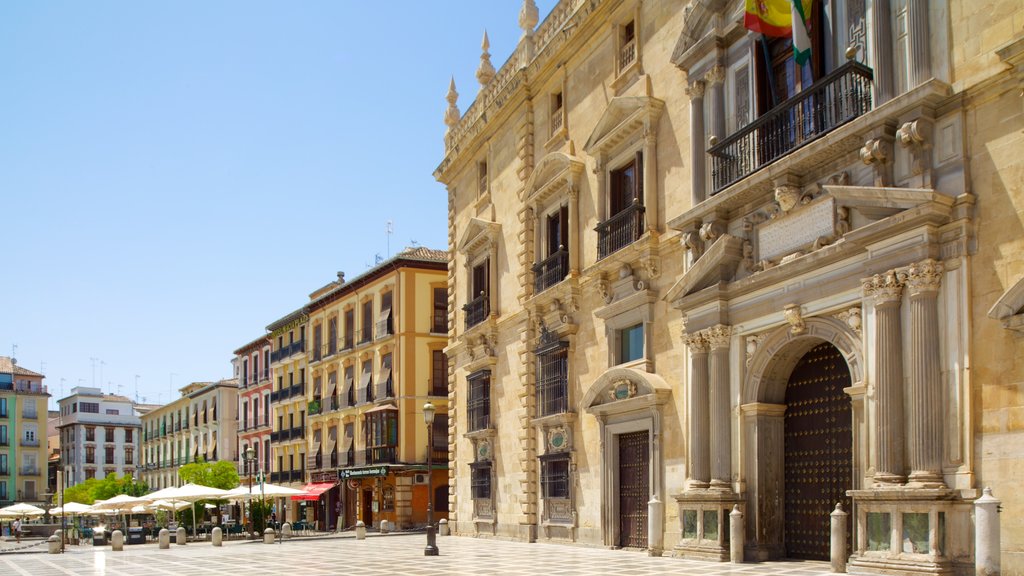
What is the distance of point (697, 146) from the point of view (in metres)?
18.8

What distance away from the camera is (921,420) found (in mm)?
13094

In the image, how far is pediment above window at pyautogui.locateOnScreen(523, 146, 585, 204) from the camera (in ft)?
77.7

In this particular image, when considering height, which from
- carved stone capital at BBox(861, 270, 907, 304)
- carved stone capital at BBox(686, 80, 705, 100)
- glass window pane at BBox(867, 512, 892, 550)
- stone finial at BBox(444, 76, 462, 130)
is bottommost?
glass window pane at BBox(867, 512, 892, 550)

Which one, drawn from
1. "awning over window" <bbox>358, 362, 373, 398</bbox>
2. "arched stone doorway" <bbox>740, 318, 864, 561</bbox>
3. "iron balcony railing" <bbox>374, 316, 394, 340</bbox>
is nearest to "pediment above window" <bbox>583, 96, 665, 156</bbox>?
"arched stone doorway" <bbox>740, 318, 864, 561</bbox>

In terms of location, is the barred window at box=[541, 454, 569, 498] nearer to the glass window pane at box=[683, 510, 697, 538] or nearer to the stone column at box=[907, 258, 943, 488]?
the glass window pane at box=[683, 510, 697, 538]

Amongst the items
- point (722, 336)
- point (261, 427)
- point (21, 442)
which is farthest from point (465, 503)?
point (21, 442)

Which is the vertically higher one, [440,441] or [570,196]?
[570,196]

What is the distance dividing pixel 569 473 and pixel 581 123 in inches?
305

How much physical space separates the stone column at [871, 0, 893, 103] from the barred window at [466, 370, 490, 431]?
→ 1612 centimetres

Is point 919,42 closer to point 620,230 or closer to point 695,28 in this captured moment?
point 695,28

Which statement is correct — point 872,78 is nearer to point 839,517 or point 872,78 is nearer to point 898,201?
point 898,201

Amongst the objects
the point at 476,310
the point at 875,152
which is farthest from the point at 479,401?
the point at 875,152

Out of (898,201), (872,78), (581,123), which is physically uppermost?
(581,123)

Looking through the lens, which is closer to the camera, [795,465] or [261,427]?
[795,465]
